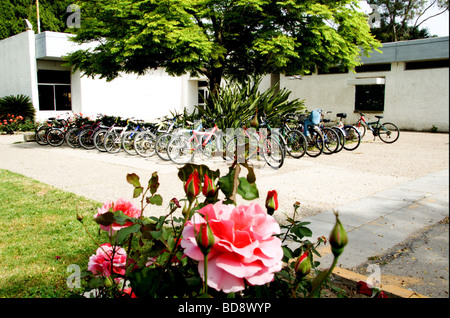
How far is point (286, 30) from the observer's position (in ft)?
42.3

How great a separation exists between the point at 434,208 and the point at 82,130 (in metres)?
11.1

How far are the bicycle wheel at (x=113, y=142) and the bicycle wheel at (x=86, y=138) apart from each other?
3.37ft

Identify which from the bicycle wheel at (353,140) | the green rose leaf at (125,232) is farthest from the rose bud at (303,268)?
the bicycle wheel at (353,140)

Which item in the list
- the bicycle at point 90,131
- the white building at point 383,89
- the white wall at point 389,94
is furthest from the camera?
the white building at point 383,89

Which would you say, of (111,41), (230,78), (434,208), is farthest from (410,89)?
(434,208)

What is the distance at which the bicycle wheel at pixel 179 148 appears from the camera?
10.0 meters

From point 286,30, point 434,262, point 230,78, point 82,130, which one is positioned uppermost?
point 286,30

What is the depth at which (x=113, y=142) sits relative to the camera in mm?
12250

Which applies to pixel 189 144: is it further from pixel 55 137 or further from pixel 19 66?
pixel 19 66

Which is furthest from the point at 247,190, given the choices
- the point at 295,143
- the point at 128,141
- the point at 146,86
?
the point at 146,86

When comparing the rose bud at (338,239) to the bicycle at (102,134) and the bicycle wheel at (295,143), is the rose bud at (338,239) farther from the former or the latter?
the bicycle at (102,134)

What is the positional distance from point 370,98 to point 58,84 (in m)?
17.7

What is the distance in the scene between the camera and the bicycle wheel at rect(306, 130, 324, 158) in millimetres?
11387
